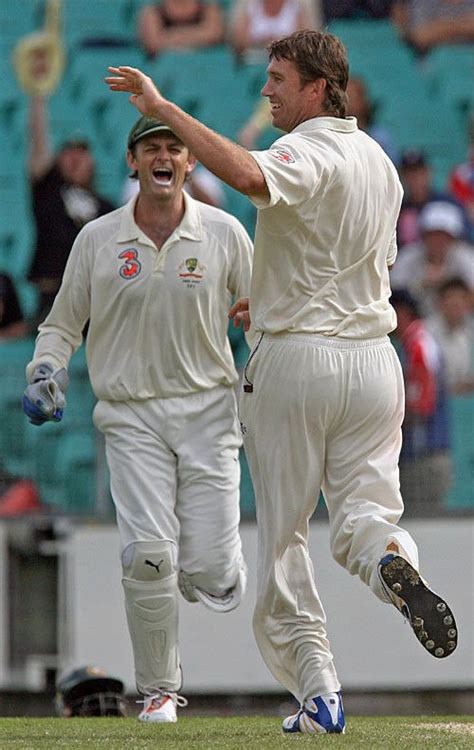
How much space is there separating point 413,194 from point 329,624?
3.94 m

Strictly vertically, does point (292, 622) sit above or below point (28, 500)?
above

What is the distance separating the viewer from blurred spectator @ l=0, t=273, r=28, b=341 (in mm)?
12688

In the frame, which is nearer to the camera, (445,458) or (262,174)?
(262,174)

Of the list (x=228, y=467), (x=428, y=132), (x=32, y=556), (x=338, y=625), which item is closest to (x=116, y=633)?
(x=32, y=556)

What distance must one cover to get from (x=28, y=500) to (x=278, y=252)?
20.9ft

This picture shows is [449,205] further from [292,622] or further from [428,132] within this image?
[292,622]

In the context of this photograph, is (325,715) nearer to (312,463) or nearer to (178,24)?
(312,463)

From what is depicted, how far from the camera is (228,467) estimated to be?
725 centimetres

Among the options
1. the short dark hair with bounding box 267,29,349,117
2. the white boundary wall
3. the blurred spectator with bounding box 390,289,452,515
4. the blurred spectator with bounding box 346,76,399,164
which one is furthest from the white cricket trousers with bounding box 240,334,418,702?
the blurred spectator with bounding box 346,76,399,164

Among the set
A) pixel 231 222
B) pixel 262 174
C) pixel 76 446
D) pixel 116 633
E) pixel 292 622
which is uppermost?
pixel 262 174

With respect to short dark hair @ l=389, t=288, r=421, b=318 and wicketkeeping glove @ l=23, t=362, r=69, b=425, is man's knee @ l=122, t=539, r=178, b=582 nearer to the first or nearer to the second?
wicketkeeping glove @ l=23, t=362, r=69, b=425

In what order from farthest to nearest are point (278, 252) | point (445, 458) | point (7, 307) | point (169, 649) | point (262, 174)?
point (7, 307) → point (445, 458) → point (169, 649) → point (278, 252) → point (262, 174)

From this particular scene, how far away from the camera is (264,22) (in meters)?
14.0

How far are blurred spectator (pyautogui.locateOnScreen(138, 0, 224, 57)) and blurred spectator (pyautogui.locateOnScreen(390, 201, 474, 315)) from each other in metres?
2.50
